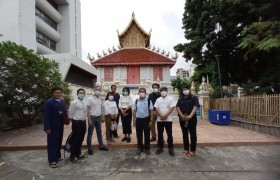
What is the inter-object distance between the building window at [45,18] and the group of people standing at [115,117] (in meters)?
22.7

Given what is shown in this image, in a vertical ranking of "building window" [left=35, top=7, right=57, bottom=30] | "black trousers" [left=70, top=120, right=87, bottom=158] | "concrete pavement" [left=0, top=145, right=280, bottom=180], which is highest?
"building window" [left=35, top=7, right=57, bottom=30]

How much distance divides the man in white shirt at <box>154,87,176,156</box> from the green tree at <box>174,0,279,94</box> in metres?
8.30

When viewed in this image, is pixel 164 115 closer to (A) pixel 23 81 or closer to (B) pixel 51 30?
(A) pixel 23 81

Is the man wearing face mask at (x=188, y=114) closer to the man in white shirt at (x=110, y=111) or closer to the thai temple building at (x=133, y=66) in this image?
the man in white shirt at (x=110, y=111)

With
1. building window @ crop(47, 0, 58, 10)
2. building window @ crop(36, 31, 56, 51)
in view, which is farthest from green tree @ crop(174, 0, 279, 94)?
building window @ crop(47, 0, 58, 10)

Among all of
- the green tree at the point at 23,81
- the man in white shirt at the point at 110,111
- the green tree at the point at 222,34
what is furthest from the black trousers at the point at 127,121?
the green tree at the point at 222,34

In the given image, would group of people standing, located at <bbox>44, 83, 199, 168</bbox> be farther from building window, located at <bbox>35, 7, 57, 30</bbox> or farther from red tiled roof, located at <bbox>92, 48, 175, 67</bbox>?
building window, located at <bbox>35, 7, 57, 30</bbox>

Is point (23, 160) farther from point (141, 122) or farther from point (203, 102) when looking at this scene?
point (203, 102)

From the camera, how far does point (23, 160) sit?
5332mm

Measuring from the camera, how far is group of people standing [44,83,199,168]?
4.82 metres

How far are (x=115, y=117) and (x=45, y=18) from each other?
24.7 m

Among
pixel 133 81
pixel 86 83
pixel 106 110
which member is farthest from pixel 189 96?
pixel 86 83

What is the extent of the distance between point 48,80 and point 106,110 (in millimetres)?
5682

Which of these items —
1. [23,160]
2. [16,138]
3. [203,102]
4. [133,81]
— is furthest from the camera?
[133,81]
